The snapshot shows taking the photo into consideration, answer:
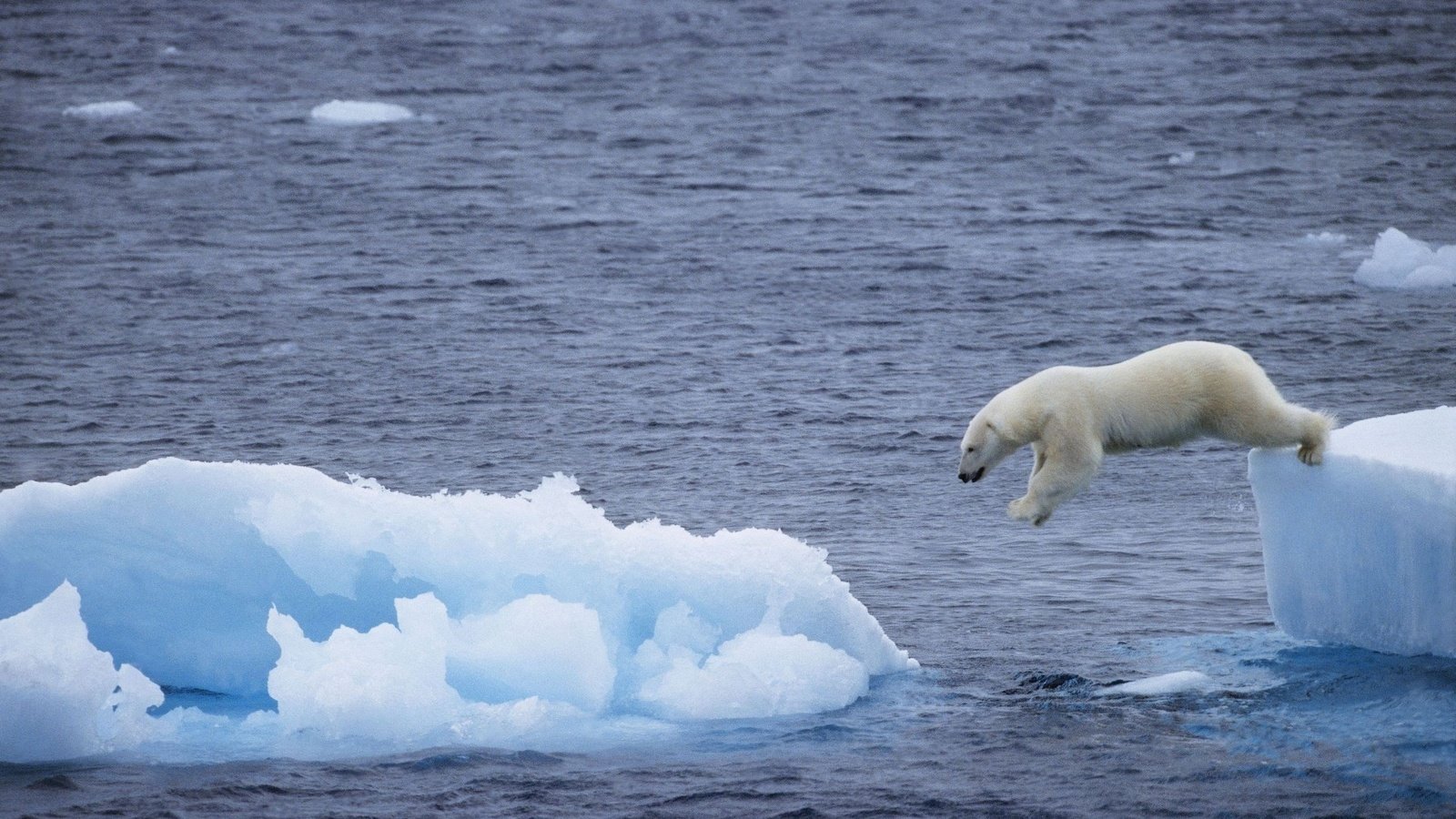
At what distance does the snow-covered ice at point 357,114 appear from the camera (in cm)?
2888

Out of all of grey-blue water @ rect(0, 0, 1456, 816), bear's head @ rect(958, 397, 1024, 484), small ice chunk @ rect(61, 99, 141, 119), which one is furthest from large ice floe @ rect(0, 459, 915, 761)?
small ice chunk @ rect(61, 99, 141, 119)

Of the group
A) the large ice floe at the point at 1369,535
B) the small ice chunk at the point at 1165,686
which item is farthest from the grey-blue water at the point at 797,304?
the large ice floe at the point at 1369,535

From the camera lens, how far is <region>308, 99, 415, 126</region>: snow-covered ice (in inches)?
1137

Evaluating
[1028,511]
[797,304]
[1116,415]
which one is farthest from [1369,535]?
[797,304]

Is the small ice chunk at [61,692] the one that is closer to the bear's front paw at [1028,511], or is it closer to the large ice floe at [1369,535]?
the bear's front paw at [1028,511]

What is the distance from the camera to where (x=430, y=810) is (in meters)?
7.09

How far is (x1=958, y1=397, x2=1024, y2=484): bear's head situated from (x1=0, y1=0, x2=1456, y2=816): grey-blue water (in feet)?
4.00

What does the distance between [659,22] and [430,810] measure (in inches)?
1158

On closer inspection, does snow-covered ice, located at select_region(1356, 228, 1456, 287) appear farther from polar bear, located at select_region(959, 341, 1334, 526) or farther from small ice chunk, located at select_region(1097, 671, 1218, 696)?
polar bear, located at select_region(959, 341, 1334, 526)

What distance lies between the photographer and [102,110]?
29.5 meters

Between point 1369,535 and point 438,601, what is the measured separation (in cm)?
441

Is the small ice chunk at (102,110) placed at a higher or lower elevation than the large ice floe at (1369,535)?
higher

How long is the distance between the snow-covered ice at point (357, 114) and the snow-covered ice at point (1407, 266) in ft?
52.7

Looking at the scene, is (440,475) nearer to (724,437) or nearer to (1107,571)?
(724,437)
